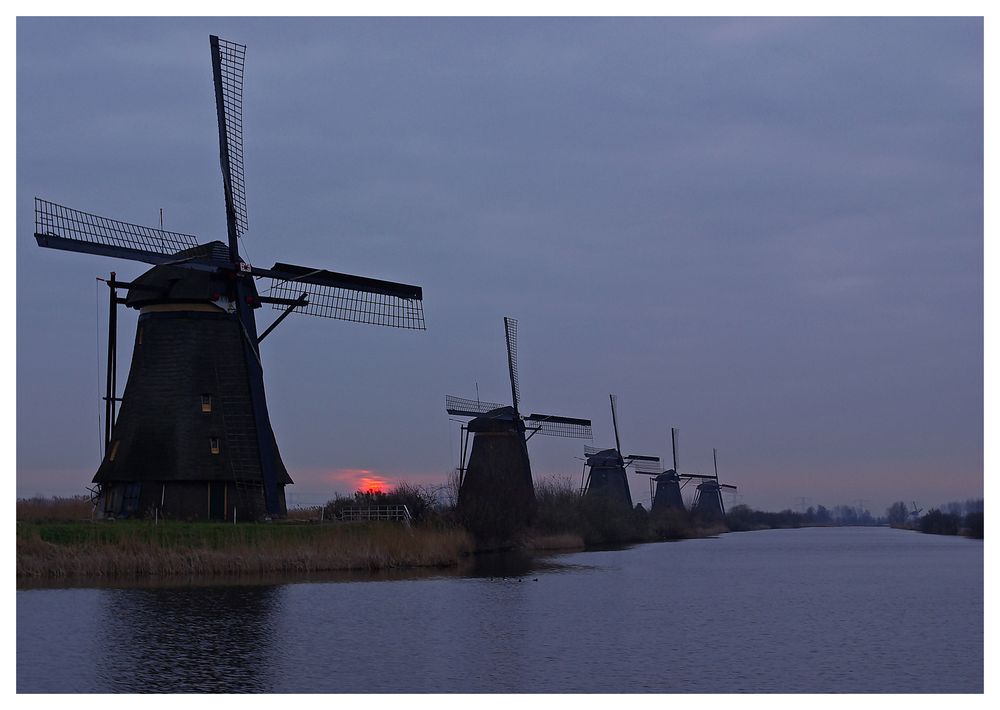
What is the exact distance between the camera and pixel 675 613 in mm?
27828

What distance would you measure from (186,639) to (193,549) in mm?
10309

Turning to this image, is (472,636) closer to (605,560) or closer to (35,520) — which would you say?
(35,520)

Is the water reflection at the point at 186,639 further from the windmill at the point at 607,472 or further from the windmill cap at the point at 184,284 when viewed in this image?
the windmill at the point at 607,472

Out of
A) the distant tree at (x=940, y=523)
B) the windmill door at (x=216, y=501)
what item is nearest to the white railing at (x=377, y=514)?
the windmill door at (x=216, y=501)

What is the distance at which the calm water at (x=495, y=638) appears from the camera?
18.1 m

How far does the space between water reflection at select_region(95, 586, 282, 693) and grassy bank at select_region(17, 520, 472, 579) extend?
2.56 meters

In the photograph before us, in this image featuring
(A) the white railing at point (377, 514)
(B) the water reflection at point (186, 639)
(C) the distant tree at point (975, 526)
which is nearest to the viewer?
(B) the water reflection at point (186, 639)

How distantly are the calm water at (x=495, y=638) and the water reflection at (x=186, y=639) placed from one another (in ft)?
0.14

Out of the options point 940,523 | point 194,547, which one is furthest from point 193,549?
point 940,523

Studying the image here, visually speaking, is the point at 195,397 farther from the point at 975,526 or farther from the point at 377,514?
the point at 975,526

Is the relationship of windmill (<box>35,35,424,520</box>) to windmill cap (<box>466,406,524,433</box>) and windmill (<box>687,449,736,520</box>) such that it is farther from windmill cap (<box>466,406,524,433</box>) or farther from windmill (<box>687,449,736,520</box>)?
windmill (<box>687,449,736,520</box>)

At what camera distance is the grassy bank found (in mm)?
29406
